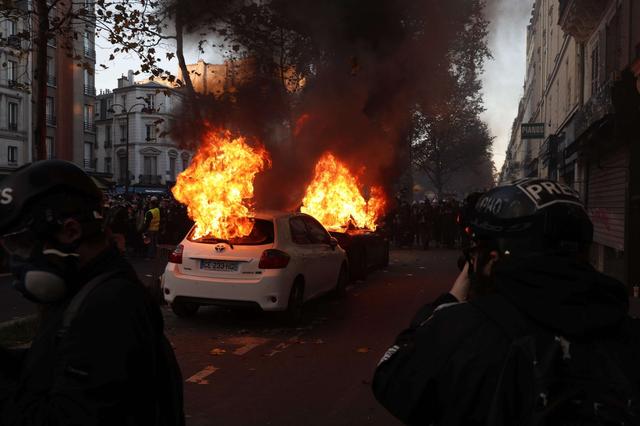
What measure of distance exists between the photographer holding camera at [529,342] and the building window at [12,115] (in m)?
41.2

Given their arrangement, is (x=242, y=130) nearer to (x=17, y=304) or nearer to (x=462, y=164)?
(x=17, y=304)

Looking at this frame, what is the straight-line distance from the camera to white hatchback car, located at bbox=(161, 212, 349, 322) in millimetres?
7727

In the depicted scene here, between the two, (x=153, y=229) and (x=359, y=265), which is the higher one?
(x=153, y=229)

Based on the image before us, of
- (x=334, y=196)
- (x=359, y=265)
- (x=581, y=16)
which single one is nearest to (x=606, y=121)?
(x=359, y=265)

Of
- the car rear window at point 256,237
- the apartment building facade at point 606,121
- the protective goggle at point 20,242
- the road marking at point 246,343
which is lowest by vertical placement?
the road marking at point 246,343

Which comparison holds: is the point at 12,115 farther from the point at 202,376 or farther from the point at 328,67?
the point at 202,376

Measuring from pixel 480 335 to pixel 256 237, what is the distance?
22.1ft

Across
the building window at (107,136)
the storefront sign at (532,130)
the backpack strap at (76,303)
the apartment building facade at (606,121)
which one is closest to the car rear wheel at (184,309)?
the backpack strap at (76,303)

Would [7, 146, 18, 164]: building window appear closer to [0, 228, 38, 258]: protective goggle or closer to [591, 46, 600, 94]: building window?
[591, 46, 600, 94]: building window

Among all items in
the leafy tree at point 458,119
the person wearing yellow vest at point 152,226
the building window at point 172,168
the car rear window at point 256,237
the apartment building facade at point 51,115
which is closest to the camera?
the car rear window at point 256,237

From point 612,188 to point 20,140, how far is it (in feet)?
117

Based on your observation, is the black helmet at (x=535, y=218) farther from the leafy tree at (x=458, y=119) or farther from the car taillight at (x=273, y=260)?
the leafy tree at (x=458, y=119)

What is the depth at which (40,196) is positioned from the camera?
1635mm

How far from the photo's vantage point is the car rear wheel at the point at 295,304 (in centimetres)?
804
